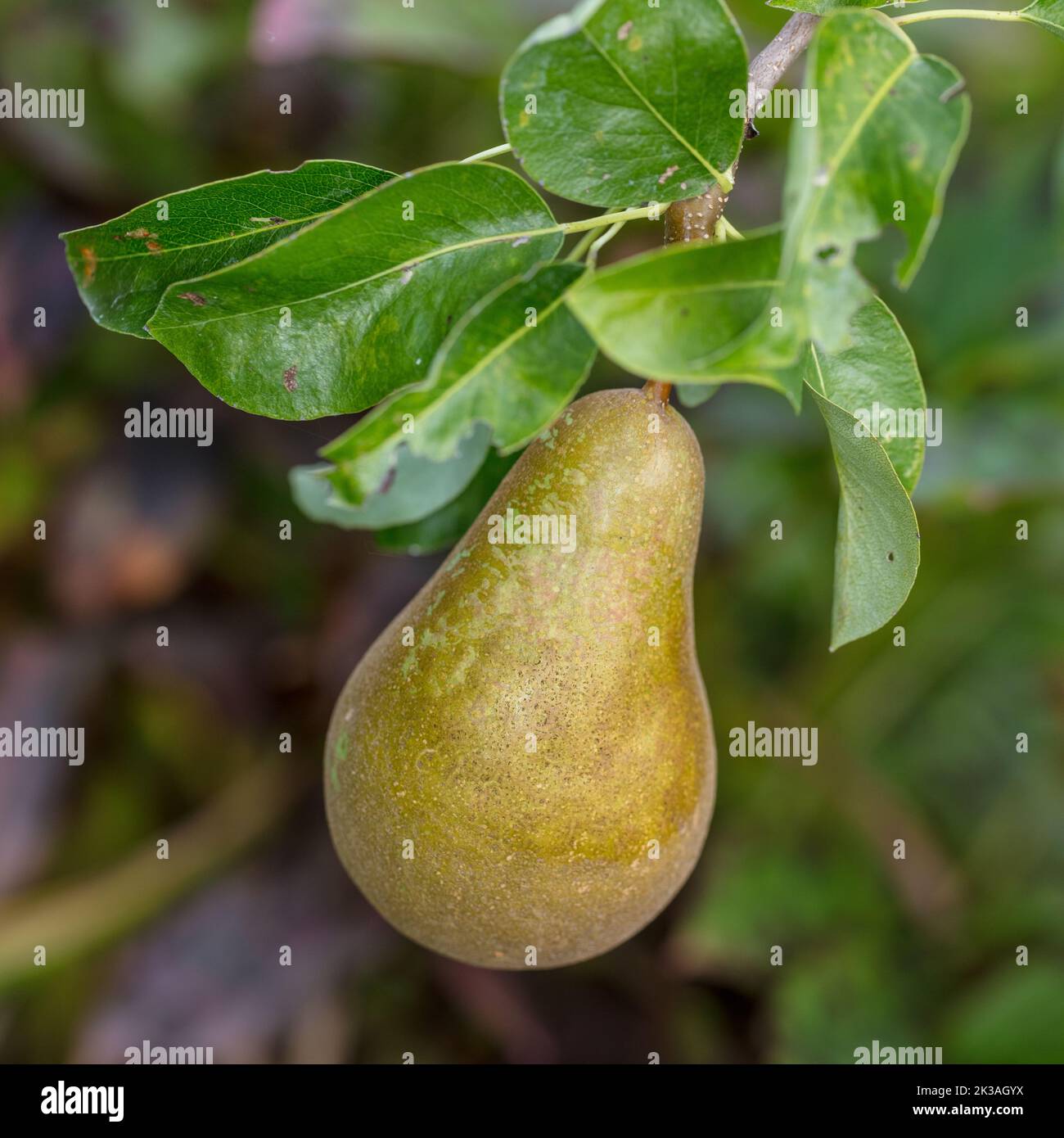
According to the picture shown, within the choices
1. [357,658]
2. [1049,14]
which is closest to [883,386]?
[1049,14]

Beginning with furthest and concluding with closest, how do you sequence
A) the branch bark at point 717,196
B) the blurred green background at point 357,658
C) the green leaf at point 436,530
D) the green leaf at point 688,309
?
the blurred green background at point 357,658, the green leaf at point 436,530, the branch bark at point 717,196, the green leaf at point 688,309

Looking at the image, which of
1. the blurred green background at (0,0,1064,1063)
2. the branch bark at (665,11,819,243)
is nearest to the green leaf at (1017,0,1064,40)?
the branch bark at (665,11,819,243)

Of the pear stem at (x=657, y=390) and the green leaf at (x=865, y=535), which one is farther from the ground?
the pear stem at (x=657, y=390)

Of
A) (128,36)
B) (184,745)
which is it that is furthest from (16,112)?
(184,745)

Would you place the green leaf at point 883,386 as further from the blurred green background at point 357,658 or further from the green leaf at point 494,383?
the blurred green background at point 357,658

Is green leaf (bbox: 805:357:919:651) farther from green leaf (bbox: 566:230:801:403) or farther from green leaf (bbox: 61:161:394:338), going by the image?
green leaf (bbox: 61:161:394:338)

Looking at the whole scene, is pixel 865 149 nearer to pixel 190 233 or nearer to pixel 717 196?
pixel 717 196

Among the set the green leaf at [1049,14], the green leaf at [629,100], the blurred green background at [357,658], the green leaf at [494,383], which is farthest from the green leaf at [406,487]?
the blurred green background at [357,658]
